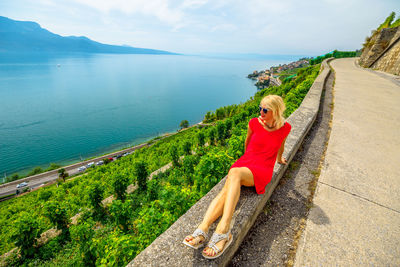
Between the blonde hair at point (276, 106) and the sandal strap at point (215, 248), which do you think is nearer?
the sandal strap at point (215, 248)

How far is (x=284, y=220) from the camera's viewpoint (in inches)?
123

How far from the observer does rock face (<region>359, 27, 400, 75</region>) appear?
20709mm

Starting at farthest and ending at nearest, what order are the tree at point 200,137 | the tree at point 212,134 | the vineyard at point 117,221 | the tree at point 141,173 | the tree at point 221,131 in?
the tree at point 200,137, the tree at point 212,134, the tree at point 221,131, the tree at point 141,173, the vineyard at point 117,221

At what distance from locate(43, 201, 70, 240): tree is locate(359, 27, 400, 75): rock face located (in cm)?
3255

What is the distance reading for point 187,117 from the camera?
316ft

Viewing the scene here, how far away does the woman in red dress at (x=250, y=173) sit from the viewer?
2209 mm

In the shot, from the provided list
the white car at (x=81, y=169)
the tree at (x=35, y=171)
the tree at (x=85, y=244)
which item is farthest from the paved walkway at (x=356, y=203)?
the tree at (x=35, y=171)

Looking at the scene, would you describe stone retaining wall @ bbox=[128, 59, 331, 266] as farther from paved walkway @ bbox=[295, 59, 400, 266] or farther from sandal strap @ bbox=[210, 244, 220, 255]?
paved walkway @ bbox=[295, 59, 400, 266]

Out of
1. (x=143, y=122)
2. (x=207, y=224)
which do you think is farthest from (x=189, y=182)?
(x=143, y=122)

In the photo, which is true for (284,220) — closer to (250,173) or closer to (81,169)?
(250,173)

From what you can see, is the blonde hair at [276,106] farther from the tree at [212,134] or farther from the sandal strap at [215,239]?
the tree at [212,134]

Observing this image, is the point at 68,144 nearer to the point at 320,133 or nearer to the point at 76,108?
the point at 76,108

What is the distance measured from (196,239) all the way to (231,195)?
770 mm

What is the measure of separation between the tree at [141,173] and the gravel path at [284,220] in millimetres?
9284
